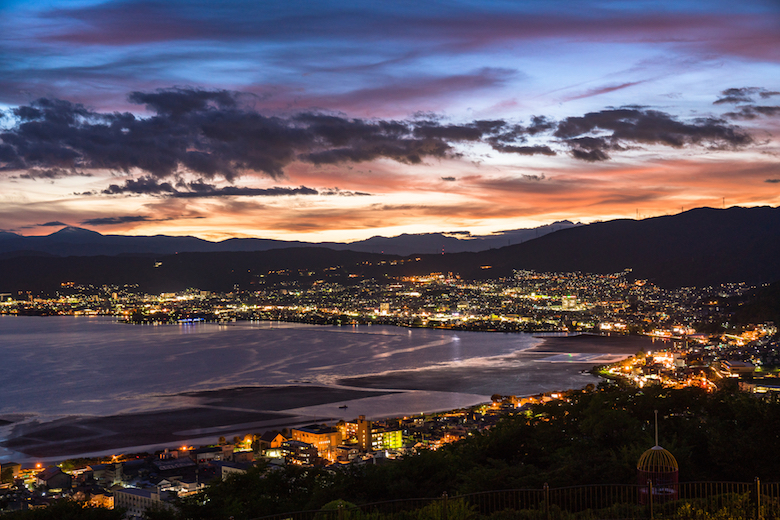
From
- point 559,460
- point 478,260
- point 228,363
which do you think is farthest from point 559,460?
point 478,260

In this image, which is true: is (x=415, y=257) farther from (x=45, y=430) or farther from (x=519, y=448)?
(x=519, y=448)

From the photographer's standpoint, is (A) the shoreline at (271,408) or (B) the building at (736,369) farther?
(B) the building at (736,369)

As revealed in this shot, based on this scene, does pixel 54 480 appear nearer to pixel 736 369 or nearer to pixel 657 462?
pixel 657 462

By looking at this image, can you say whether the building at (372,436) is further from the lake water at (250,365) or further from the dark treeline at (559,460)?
the dark treeline at (559,460)

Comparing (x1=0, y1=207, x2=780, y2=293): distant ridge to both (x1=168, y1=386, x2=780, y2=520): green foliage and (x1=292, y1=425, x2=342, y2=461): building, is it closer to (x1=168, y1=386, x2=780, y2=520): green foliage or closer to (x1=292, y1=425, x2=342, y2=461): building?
(x1=292, y1=425, x2=342, y2=461): building

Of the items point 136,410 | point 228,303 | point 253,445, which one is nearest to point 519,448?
point 253,445

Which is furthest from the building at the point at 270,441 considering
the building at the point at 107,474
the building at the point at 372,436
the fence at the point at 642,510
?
the fence at the point at 642,510
